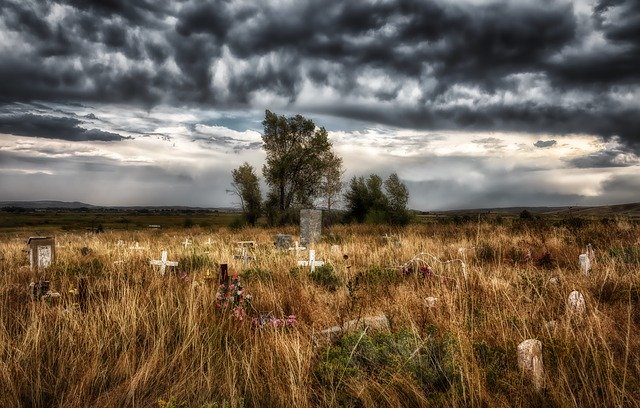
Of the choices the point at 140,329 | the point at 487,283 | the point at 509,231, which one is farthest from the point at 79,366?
the point at 509,231

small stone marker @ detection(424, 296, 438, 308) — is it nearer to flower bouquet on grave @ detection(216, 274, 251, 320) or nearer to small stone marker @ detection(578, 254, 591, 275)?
flower bouquet on grave @ detection(216, 274, 251, 320)

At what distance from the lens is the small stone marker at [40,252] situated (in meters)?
9.05

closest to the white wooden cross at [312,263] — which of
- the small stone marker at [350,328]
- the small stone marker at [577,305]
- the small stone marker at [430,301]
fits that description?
the small stone marker at [430,301]

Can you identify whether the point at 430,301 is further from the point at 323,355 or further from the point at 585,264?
the point at 585,264

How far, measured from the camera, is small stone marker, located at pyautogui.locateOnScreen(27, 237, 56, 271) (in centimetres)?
905

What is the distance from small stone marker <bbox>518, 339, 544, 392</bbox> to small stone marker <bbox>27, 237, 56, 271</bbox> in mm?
9625

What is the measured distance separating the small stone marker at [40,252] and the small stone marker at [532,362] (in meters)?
9.62

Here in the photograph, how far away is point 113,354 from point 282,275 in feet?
13.5

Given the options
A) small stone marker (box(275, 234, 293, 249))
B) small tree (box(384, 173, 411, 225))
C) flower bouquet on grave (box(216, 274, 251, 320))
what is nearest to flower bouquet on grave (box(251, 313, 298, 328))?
flower bouquet on grave (box(216, 274, 251, 320))

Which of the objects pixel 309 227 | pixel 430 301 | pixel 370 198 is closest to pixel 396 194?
pixel 370 198

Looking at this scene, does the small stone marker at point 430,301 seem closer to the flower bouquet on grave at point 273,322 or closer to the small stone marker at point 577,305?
the small stone marker at point 577,305

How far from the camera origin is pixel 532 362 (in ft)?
8.41

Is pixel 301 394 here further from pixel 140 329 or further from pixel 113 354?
pixel 140 329

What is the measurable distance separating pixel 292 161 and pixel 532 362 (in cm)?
3333
